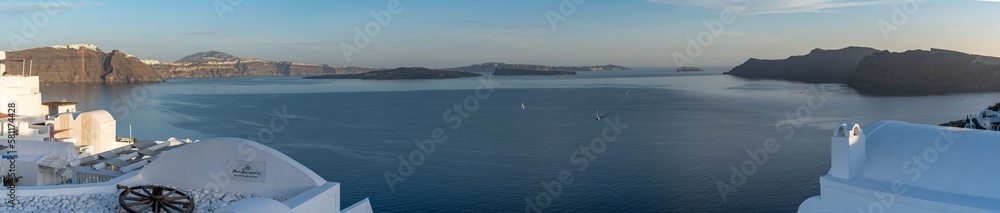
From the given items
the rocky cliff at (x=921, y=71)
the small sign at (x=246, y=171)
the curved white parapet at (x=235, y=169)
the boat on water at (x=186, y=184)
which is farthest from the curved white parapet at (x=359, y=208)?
the rocky cliff at (x=921, y=71)

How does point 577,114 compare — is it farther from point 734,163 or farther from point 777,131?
point 734,163

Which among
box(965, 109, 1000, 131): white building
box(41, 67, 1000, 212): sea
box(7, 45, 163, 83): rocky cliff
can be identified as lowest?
box(41, 67, 1000, 212): sea

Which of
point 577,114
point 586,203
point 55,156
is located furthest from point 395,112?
point 55,156

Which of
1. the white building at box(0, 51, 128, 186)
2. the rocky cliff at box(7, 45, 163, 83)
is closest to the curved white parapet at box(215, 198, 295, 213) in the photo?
the white building at box(0, 51, 128, 186)

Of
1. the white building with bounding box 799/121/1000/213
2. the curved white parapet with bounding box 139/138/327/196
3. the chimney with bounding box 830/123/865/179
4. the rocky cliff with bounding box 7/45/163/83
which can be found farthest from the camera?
the rocky cliff with bounding box 7/45/163/83

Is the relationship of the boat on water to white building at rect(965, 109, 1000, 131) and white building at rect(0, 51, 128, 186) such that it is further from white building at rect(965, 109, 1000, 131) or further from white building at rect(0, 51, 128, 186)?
white building at rect(965, 109, 1000, 131)

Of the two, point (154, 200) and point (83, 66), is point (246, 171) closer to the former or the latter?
point (154, 200)

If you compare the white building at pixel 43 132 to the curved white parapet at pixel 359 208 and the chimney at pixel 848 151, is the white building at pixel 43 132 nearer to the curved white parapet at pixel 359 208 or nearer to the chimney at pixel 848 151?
the curved white parapet at pixel 359 208
